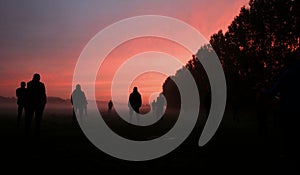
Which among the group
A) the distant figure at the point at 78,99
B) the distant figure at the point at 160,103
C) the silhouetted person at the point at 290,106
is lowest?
the silhouetted person at the point at 290,106

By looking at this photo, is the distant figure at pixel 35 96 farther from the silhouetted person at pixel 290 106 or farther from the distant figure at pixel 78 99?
the distant figure at pixel 78 99

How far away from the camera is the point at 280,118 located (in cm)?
604

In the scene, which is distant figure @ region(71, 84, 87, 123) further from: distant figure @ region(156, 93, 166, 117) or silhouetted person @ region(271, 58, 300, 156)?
silhouetted person @ region(271, 58, 300, 156)

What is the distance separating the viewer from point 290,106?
5.86 m

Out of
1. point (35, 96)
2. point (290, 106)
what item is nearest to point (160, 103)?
point (35, 96)

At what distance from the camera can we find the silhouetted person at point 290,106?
5785 mm

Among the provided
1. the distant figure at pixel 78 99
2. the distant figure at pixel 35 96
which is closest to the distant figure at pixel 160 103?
the distant figure at pixel 78 99

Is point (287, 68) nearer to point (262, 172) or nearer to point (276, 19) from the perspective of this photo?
point (262, 172)

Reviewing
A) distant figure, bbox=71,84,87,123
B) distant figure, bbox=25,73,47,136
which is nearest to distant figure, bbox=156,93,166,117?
distant figure, bbox=71,84,87,123

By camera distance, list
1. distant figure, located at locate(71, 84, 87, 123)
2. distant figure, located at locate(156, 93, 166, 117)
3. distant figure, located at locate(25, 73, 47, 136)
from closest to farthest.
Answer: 1. distant figure, located at locate(25, 73, 47, 136)
2. distant figure, located at locate(71, 84, 87, 123)
3. distant figure, located at locate(156, 93, 166, 117)

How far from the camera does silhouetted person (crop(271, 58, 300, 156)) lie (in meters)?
5.79

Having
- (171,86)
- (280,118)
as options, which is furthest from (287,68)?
(171,86)

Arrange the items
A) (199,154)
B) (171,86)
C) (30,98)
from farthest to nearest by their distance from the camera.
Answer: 1. (171,86)
2. (30,98)
3. (199,154)

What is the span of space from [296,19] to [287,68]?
30579mm
